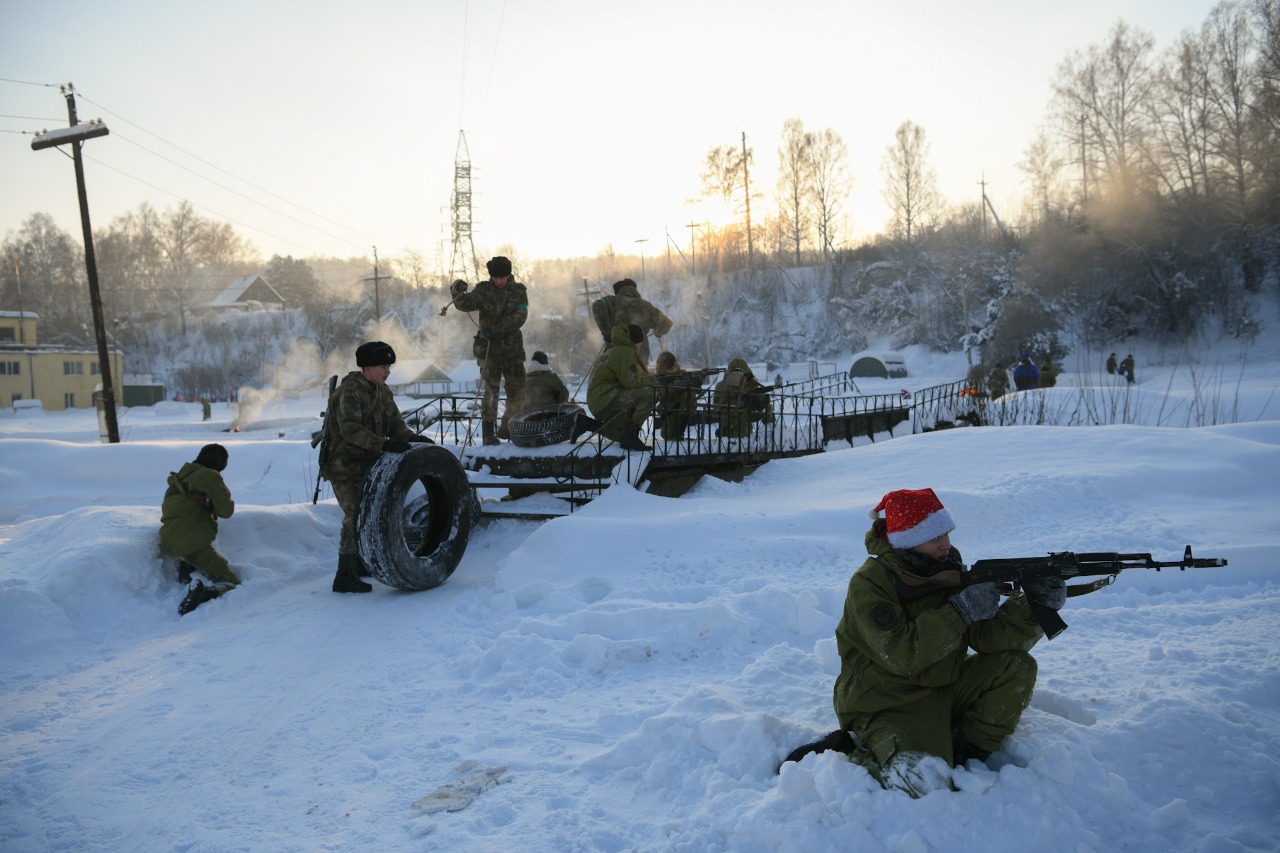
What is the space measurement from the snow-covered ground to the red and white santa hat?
2.65 feet

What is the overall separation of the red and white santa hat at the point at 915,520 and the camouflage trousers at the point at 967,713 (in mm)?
522

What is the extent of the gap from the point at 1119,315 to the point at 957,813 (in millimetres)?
43816

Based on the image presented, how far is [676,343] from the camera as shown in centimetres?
5431

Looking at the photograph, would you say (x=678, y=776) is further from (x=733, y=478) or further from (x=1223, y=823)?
(x=733, y=478)

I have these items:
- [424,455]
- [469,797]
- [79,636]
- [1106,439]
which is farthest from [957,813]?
[1106,439]

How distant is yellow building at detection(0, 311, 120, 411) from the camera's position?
163 ft

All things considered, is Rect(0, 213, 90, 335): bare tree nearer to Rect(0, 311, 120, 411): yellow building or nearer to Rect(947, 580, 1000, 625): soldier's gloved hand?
Rect(0, 311, 120, 411): yellow building

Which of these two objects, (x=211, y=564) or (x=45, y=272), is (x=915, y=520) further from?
(x=45, y=272)

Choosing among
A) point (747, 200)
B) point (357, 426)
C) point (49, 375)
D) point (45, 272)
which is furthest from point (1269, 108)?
point (45, 272)

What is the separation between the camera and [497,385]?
8.99 metres

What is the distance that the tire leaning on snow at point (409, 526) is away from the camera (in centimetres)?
558

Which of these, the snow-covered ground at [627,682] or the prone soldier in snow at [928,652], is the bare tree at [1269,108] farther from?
the prone soldier in snow at [928,652]

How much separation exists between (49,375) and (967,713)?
60.8 m

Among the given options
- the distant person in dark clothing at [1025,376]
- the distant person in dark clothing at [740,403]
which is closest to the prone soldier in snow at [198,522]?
the distant person in dark clothing at [740,403]
